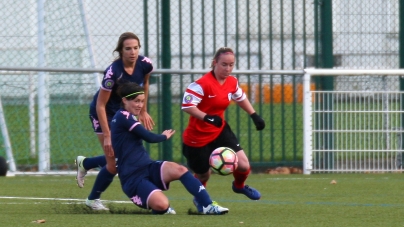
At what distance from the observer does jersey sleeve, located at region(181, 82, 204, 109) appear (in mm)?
7863

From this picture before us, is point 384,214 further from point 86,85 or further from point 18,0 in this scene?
point 18,0

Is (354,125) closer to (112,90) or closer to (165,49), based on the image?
(165,49)

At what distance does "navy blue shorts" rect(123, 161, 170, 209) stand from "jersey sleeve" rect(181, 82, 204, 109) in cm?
98

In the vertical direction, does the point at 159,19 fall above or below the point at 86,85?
above

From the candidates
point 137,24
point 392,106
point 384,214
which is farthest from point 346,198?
point 137,24

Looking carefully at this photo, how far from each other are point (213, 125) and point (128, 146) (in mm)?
1070

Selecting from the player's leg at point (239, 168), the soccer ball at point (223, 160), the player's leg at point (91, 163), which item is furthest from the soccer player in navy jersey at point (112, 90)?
the player's leg at point (239, 168)

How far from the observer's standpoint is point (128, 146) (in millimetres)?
7035

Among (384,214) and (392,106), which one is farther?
(392,106)

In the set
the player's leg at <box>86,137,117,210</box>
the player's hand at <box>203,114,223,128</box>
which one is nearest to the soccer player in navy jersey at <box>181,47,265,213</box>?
the player's hand at <box>203,114,223,128</box>

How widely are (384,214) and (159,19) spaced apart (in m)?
5.55

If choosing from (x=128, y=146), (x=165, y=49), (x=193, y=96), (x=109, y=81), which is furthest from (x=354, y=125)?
(x=128, y=146)

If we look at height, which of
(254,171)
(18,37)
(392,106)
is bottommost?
(254,171)

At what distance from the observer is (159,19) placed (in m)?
11.9
